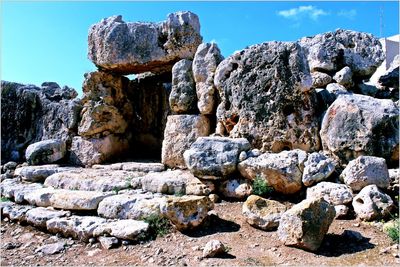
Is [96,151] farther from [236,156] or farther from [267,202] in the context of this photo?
[267,202]

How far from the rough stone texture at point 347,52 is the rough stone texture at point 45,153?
6541 millimetres

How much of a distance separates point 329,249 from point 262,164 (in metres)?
1.76

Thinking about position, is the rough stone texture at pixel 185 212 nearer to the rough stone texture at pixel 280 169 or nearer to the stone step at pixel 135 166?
the rough stone texture at pixel 280 169

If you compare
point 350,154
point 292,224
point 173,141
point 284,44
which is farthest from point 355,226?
point 173,141

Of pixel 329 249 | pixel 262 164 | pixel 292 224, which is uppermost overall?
pixel 262 164

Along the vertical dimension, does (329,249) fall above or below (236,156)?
below

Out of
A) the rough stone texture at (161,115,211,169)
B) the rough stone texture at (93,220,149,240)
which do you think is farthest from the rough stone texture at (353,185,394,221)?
the rough stone texture at (161,115,211,169)

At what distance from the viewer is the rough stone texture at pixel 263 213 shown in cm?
475

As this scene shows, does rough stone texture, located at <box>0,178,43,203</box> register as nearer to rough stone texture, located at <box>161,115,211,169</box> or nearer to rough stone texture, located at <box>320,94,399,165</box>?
rough stone texture, located at <box>161,115,211,169</box>

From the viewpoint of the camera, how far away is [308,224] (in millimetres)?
4102

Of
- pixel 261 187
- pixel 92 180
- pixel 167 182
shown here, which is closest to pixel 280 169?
pixel 261 187

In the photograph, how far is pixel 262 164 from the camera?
562 cm

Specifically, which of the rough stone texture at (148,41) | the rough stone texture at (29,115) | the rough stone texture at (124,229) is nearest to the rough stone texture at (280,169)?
the rough stone texture at (124,229)

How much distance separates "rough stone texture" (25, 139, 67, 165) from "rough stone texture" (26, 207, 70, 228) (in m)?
3.14
